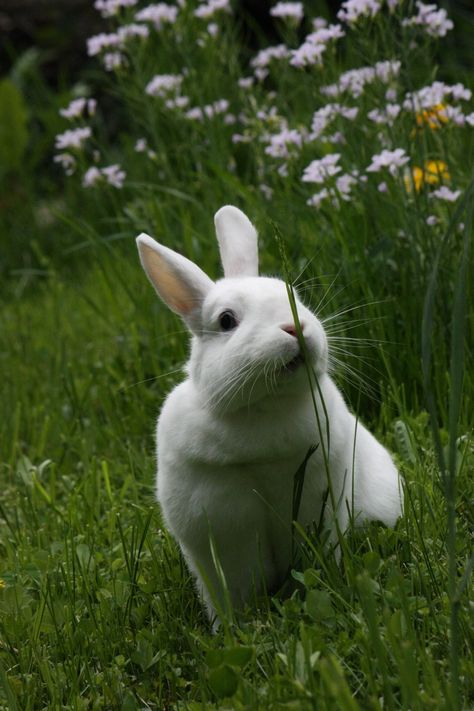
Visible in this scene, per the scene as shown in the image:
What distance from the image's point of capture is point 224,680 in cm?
193

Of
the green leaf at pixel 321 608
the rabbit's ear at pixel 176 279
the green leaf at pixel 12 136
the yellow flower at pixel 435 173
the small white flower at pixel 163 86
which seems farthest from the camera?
the green leaf at pixel 12 136

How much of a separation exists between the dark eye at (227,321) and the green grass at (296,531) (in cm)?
31

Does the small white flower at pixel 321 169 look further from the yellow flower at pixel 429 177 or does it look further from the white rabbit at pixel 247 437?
the white rabbit at pixel 247 437

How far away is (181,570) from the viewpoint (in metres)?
2.71

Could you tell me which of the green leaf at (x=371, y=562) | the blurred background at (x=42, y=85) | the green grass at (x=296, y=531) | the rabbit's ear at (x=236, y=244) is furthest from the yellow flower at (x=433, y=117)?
the blurred background at (x=42, y=85)

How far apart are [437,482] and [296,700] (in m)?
0.85

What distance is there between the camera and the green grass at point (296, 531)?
6.35ft

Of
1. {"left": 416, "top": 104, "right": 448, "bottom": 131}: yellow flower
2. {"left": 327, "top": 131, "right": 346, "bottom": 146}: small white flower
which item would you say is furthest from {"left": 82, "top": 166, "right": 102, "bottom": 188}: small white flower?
{"left": 416, "top": 104, "right": 448, "bottom": 131}: yellow flower

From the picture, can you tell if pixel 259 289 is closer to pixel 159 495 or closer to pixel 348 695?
pixel 159 495

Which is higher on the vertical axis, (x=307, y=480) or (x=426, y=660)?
(x=307, y=480)

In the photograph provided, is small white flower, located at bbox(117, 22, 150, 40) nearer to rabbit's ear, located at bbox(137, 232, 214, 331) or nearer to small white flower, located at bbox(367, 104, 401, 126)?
small white flower, located at bbox(367, 104, 401, 126)

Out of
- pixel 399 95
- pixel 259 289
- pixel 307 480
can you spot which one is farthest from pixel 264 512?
pixel 399 95

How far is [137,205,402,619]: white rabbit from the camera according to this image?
7.47 feet

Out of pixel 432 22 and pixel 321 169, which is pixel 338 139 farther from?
pixel 432 22
